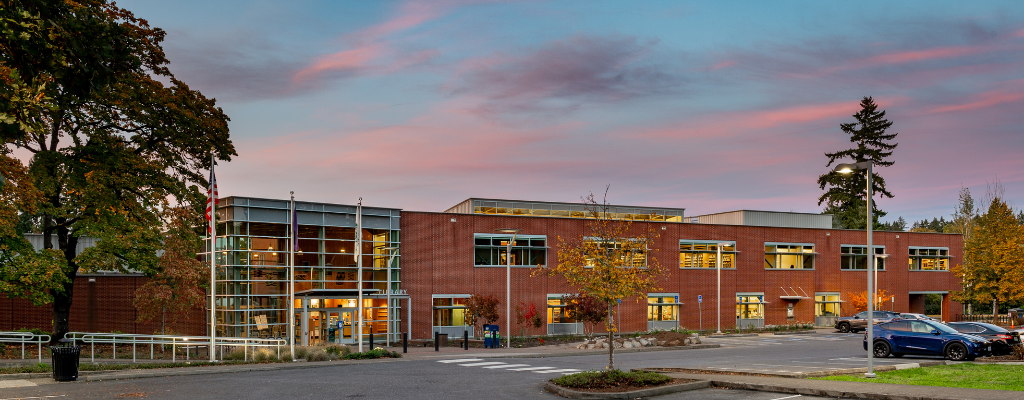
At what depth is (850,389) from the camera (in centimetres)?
1712

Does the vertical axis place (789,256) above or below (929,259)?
above

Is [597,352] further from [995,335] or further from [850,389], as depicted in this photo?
[850,389]

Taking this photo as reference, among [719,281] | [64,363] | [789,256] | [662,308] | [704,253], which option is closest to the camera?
[64,363]

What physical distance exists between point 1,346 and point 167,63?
1322 cm

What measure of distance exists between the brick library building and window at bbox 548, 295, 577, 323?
72 mm

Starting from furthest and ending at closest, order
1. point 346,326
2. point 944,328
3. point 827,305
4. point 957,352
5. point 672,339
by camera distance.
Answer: point 827,305, point 346,326, point 672,339, point 944,328, point 957,352

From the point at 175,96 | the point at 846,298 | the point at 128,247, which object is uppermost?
the point at 175,96

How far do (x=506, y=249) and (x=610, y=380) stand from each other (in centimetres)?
2868

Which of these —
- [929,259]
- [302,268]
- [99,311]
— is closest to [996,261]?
[929,259]

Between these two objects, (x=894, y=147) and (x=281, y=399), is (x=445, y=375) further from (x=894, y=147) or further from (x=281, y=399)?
(x=894, y=147)

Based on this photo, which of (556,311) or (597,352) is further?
(556,311)

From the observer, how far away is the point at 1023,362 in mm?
24734

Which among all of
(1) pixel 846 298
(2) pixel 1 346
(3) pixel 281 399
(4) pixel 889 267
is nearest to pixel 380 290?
(2) pixel 1 346

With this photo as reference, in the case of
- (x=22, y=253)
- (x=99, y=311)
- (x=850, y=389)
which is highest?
(x=22, y=253)
